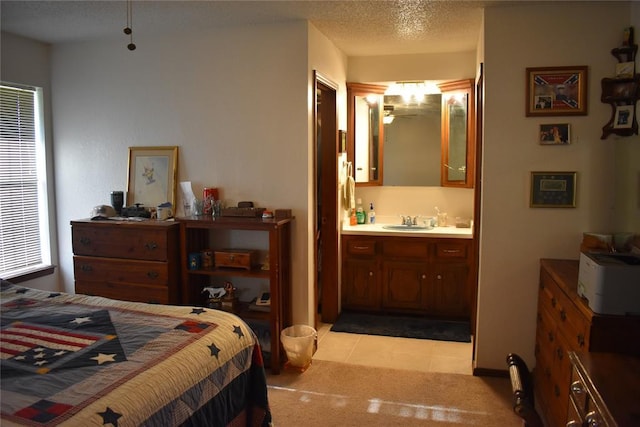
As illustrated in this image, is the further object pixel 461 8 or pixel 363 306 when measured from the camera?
pixel 363 306

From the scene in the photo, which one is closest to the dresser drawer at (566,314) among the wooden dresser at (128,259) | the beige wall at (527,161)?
the beige wall at (527,161)

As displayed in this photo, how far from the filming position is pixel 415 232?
177 inches

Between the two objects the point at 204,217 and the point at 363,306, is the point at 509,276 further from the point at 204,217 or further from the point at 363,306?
the point at 204,217

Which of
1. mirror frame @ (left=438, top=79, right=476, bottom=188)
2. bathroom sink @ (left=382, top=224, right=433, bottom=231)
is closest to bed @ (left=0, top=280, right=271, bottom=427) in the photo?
bathroom sink @ (left=382, top=224, right=433, bottom=231)

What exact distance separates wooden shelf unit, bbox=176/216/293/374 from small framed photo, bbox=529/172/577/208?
5.55 ft

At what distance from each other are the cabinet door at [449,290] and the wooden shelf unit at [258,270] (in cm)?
153

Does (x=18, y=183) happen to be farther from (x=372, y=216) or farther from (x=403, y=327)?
(x=403, y=327)

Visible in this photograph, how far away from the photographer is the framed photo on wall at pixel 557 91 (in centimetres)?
311

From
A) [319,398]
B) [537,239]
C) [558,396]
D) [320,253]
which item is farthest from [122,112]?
[558,396]

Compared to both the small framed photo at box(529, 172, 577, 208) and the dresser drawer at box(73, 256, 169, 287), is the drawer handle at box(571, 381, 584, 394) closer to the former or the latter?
the small framed photo at box(529, 172, 577, 208)

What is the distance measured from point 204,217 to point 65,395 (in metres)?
2.23

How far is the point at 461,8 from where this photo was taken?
327 centimetres

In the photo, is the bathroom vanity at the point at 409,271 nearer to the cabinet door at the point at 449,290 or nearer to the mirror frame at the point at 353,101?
the cabinet door at the point at 449,290

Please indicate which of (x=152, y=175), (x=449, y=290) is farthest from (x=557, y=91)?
(x=152, y=175)
